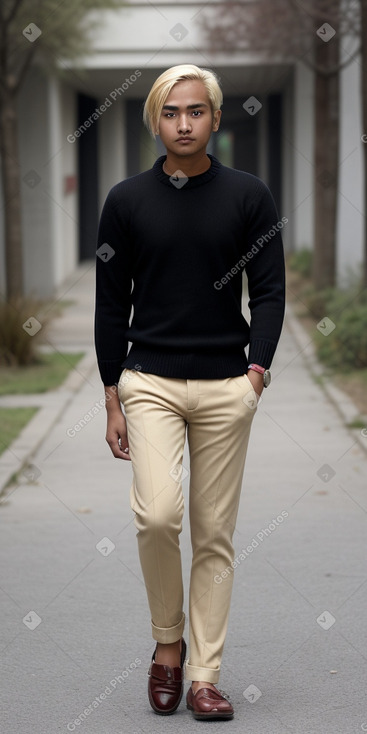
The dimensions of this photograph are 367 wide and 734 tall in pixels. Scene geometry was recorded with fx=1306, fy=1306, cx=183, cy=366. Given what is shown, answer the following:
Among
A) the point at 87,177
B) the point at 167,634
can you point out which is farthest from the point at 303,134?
the point at 167,634

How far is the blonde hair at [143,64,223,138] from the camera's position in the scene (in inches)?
153

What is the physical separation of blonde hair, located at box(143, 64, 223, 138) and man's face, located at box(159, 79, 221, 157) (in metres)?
0.01

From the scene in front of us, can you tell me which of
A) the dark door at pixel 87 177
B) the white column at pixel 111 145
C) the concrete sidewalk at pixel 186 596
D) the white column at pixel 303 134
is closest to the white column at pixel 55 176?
the white column at pixel 303 134

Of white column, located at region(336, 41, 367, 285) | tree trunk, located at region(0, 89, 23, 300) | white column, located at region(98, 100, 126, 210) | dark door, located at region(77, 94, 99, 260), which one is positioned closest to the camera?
tree trunk, located at region(0, 89, 23, 300)

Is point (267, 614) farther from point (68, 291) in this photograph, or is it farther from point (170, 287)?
point (68, 291)

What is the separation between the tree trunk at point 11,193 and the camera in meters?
15.7

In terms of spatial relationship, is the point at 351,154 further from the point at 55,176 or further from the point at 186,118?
the point at 186,118

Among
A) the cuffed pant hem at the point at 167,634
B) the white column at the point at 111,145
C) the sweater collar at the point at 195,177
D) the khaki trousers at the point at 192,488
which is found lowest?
the white column at the point at 111,145

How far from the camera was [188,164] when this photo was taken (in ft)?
13.0

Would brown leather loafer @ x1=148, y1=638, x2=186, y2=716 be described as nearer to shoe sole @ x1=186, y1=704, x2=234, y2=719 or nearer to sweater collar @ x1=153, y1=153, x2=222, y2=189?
shoe sole @ x1=186, y1=704, x2=234, y2=719

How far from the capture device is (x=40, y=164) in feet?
73.4

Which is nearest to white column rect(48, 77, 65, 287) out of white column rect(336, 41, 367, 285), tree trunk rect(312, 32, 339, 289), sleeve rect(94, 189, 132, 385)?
white column rect(336, 41, 367, 285)

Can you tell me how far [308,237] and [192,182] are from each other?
2394cm

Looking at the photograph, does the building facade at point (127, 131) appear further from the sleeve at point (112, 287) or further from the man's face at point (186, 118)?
the man's face at point (186, 118)
